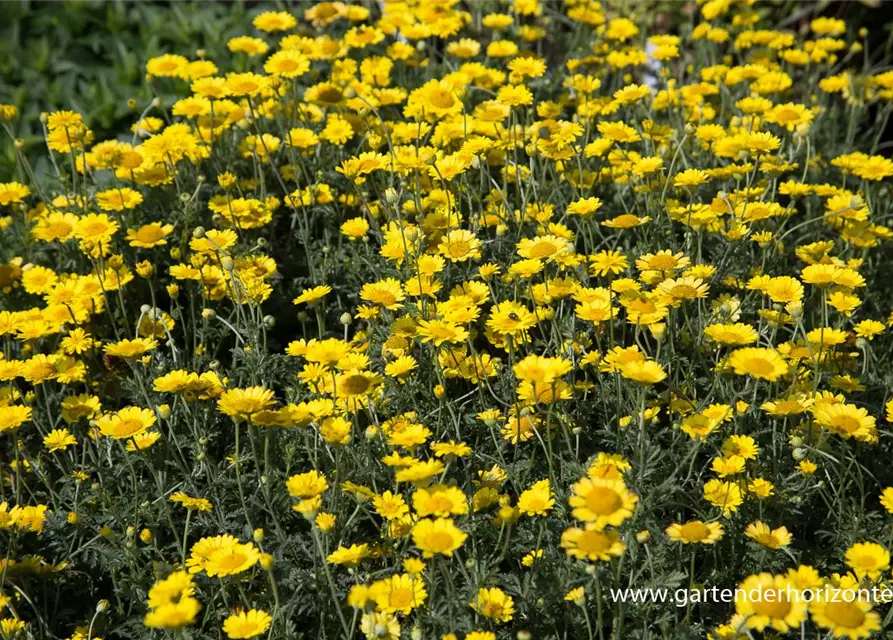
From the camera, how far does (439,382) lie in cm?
280

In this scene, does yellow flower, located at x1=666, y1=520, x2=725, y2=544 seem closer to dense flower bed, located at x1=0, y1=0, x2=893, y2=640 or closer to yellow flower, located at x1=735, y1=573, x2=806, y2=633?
dense flower bed, located at x1=0, y1=0, x2=893, y2=640

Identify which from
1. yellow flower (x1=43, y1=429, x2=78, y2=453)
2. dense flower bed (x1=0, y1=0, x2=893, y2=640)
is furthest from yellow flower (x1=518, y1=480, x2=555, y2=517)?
yellow flower (x1=43, y1=429, x2=78, y2=453)

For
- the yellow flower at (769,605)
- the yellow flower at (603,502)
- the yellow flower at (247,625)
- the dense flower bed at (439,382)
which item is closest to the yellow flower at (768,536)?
the dense flower bed at (439,382)

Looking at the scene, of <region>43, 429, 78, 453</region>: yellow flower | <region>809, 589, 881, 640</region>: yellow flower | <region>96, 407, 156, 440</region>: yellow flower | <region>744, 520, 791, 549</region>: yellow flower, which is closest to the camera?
<region>809, 589, 881, 640</region>: yellow flower

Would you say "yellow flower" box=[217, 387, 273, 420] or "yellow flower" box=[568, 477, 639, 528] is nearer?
"yellow flower" box=[568, 477, 639, 528]

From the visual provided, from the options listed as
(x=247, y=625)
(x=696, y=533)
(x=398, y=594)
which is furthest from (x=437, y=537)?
(x=696, y=533)

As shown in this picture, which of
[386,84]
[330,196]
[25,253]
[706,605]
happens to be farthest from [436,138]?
[706,605]

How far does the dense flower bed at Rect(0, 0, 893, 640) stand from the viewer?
235 centimetres

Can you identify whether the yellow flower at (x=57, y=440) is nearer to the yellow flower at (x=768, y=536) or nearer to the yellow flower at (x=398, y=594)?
the yellow flower at (x=398, y=594)

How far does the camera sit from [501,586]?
252 centimetres

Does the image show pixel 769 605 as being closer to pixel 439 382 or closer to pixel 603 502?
pixel 603 502

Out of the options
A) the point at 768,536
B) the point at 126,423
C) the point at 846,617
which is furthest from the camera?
the point at 126,423

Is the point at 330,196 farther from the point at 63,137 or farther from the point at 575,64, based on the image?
the point at 575,64

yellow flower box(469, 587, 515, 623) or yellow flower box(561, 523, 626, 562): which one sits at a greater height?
yellow flower box(561, 523, 626, 562)
